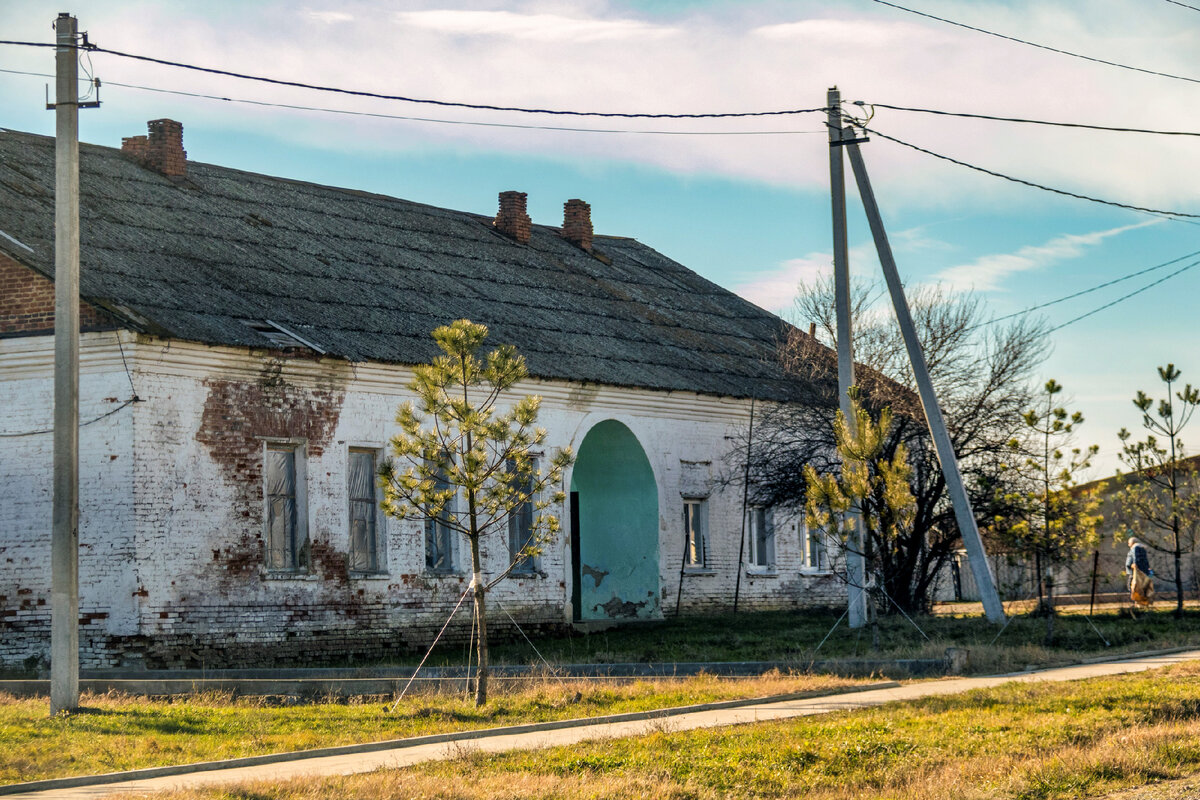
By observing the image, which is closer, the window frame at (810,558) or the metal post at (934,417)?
the metal post at (934,417)

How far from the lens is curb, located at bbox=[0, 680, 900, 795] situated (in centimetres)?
1005

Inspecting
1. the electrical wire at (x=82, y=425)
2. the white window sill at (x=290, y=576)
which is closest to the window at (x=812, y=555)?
the white window sill at (x=290, y=576)

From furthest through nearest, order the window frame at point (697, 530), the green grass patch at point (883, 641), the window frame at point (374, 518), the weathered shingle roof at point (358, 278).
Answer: the window frame at point (697, 530)
the window frame at point (374, 518)
the weathered shingle roof at point (358, 278)
the green grass patch at point (883, 641)

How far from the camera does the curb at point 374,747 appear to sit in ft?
33.0

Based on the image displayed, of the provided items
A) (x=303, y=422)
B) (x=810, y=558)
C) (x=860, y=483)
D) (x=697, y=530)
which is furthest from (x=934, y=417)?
(x=810, y=558)

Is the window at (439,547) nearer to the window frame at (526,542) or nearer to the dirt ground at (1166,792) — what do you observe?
the window frame at (526,542)

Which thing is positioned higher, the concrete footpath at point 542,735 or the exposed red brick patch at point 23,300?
the exposed red brick patch at point 23,300


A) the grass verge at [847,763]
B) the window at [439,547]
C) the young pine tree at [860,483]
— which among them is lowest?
the grass verge at [847,763]

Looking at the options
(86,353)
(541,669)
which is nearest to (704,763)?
(541,669)

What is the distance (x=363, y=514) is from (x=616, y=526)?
734 cm

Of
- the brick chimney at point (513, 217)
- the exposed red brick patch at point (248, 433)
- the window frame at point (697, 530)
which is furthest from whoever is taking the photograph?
the brick chimney at point (513, 217)

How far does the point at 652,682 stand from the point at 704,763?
6055 mm

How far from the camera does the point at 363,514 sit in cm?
2258

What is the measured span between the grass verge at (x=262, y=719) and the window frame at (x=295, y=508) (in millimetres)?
5698
